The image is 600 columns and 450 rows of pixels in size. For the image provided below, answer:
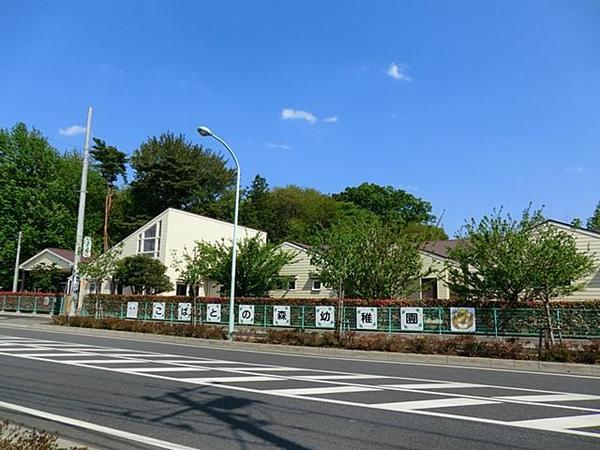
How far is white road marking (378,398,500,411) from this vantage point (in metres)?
7.75

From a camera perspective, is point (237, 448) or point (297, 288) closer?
point (237, 448)

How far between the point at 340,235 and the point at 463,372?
15.9 metres

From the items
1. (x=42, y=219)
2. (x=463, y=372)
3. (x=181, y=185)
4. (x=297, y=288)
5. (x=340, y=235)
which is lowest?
(x=463, y=372)

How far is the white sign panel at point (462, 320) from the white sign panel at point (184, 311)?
44.2ft

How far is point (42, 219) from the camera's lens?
55.7m

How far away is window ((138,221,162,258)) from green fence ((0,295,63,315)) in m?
6.96

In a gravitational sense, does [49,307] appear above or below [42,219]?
below

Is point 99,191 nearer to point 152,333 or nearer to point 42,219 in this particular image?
point 42,219

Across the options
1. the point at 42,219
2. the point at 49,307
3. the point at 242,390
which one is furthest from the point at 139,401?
the point at 42,219

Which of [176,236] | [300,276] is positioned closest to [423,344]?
[300,276]

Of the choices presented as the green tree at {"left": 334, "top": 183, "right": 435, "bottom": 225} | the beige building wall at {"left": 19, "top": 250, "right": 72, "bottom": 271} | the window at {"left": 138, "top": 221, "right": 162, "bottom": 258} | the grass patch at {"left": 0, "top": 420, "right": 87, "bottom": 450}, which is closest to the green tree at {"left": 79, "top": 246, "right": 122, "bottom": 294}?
the window at {"left": 138, "top": 221, "right": 162, "bottom": 258}

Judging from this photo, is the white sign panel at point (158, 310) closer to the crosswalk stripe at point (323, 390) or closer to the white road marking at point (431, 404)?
the crosswalk stripe at point (323, 390)

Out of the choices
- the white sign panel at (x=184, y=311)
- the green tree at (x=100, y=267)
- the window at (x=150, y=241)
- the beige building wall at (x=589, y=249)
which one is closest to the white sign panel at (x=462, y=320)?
the beige building wall at (x=589, y=249)

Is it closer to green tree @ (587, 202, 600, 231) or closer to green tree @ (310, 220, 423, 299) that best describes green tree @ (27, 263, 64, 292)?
green tree @ (310, 220, 423, 299)
